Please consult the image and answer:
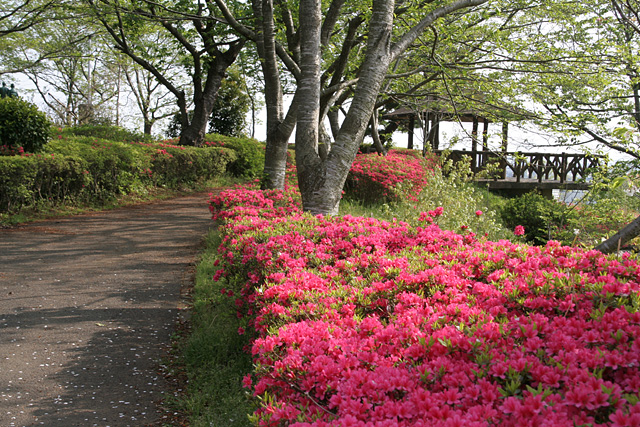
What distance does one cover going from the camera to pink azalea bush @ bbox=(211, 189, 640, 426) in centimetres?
145

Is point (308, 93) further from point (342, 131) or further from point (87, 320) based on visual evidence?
point (87, 320)

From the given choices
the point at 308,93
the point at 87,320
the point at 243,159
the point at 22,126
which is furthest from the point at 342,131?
the point at 243,159

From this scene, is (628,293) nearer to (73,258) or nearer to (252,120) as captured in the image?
(73,258)

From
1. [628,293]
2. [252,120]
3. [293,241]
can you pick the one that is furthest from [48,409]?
[252,120]

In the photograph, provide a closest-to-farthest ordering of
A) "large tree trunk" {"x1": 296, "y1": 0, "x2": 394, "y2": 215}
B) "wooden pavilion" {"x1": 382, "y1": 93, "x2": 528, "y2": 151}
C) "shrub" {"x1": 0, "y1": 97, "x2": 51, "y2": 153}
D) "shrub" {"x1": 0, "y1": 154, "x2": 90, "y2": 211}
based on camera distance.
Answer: "large tree trunk" {"x1": 296, "y1": 0, "x2": 394, "y2": 215}, "shrub" {"x1": 0, "y1": 154, "x2": 90, "y2": 211}, "shrub" {"x1": 0, "y1": 97, "x2": 51, "y2": 153}, "wooden pavilion" {"x1": 382, "y1": 93, "x2": 528, "y2": 151}

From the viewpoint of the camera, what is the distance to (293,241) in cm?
377

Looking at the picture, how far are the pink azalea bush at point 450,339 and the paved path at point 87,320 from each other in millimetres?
1227

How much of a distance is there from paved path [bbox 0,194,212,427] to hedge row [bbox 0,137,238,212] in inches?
38.4

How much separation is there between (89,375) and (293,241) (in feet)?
6.23

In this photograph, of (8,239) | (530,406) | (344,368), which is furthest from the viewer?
(8,239)

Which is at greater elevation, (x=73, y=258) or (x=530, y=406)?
(x=530, y=406)

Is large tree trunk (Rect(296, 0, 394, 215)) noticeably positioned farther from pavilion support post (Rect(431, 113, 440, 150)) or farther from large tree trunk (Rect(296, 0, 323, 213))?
pavilion support post (Rect(431, 113, 440, 150))

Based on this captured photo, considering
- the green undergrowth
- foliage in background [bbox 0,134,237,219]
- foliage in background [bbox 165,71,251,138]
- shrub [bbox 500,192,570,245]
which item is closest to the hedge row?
foliage in background [bbox 0,134,237,219]

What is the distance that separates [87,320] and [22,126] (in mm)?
7513
